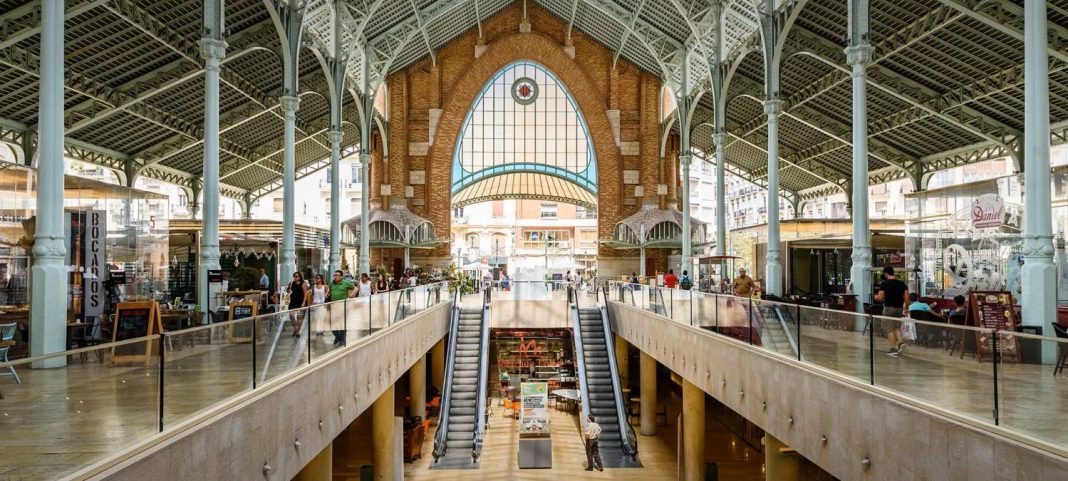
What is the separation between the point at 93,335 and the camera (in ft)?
44.1

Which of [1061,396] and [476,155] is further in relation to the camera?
[476,155]

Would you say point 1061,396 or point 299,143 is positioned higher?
point 299,143

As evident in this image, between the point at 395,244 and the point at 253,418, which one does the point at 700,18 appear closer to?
the point at 395,244

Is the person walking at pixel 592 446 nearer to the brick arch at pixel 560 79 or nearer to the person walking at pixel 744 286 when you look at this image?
the person walking at pixel 744 286

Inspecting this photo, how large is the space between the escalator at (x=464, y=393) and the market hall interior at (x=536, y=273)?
0.12m

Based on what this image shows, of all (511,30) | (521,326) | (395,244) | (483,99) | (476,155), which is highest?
(511,30)

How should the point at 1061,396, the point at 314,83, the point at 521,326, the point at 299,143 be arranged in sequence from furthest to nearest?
the point at 299,143, the point at 314,83, the point at 521,326, the point at 1061,396

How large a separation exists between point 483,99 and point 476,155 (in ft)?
10.9

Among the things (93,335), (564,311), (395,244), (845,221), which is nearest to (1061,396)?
(93,335)

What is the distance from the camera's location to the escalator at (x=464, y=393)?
2158 centimetres

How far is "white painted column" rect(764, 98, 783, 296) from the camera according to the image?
20.2 m

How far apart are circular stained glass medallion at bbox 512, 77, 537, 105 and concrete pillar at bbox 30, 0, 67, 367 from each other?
35236mm

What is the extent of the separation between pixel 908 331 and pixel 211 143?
13.2 metres

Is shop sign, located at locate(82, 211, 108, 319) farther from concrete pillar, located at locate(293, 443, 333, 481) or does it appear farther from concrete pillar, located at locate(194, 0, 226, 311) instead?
concrete pillar, located at locate(293, 443, 333, 481)
